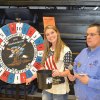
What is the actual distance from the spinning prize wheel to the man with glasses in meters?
0.88

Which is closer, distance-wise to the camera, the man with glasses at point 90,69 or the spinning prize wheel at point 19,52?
the man with glasses at point 90,69

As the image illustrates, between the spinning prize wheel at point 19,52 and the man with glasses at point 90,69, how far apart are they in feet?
2.89

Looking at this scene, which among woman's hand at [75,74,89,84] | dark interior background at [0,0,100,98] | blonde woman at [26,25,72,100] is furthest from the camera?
dark interior background at [0,0,100,98]

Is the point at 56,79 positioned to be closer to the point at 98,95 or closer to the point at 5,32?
the point at 98,95

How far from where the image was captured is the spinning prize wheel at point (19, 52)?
2.64 metres

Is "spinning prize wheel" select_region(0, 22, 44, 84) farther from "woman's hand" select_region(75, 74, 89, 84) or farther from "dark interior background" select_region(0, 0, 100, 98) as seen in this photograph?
"dark interior background" select_region(0, 0, 100, 98)

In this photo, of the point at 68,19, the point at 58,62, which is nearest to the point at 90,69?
the point at 58,62

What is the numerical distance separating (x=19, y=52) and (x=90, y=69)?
1132 millimetres

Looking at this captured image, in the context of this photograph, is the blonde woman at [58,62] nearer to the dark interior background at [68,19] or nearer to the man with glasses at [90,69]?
the man with glasses at [90,69]

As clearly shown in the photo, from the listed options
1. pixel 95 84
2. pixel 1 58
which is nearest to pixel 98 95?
pixel 95 84

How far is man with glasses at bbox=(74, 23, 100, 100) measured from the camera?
67.4 inches

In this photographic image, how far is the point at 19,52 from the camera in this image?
2.65m

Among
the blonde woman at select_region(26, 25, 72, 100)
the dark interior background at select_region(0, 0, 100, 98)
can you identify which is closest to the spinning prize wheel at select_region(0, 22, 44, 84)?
the blonde woman at select_region(26, 25, 72, 100)

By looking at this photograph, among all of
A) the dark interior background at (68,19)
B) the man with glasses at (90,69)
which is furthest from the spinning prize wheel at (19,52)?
the dark interior background at (68,19)
